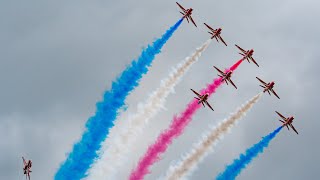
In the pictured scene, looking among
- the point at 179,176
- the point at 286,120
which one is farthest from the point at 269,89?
the point at 179,176

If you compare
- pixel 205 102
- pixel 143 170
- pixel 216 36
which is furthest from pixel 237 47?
pixel 143 170

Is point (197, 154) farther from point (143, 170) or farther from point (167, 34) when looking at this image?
point (167, 34)

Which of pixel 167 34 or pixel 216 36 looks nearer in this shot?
pixel 167 34

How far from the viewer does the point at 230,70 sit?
142250 millimetres

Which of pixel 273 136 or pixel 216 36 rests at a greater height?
pixel 216 36

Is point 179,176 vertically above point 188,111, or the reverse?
point 188,111

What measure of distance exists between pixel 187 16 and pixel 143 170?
3309cm

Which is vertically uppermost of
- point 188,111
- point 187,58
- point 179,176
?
point 187,58

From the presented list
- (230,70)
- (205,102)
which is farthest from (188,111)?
(230,70)

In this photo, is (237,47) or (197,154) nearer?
(197,154)

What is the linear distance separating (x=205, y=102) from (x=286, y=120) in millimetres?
16824

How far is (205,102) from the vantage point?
138 metres

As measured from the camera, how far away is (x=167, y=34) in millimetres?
136000

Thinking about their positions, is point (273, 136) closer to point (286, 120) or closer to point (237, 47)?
point (286, 120)
